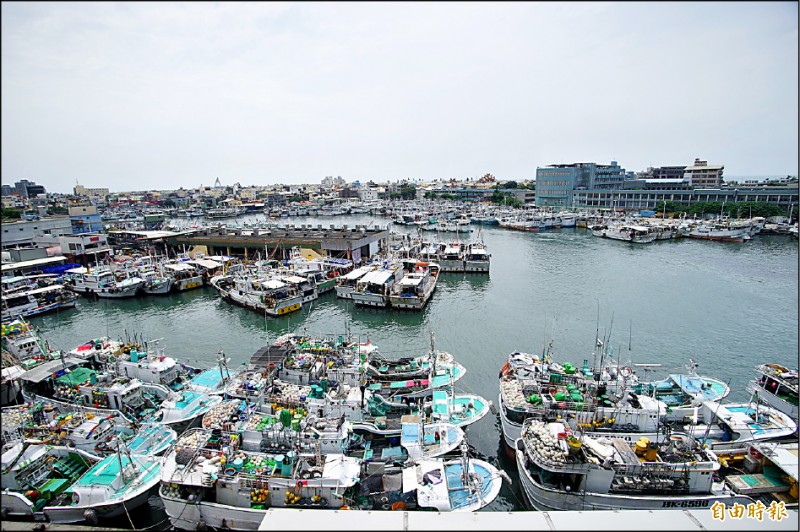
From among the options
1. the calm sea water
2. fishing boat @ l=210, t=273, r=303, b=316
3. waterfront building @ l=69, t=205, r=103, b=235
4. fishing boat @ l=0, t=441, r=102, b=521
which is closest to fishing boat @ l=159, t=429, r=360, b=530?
the calm sea water

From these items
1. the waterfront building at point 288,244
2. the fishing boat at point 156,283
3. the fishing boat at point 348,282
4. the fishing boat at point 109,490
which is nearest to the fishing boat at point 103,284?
the fishing boat at point 156,283

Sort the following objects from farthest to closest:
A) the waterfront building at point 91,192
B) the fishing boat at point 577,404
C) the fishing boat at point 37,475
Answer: the waterfront building at point 91,192 → the fishing boat at point 577,404 → the fishing boat at point 37,475

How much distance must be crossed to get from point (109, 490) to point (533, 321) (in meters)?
22.9

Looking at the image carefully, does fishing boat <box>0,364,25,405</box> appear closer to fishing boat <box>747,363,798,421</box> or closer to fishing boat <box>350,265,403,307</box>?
fishing boat <box>350,265,403,307</box>

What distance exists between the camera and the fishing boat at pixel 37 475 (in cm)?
1046

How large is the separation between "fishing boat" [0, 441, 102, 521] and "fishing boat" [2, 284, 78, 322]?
71.9ft

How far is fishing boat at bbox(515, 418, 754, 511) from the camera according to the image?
34.0 ft

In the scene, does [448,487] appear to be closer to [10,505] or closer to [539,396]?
[539,396]

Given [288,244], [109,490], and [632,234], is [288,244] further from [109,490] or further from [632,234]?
[632,234]

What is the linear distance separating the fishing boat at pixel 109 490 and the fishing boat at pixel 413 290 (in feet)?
62.4

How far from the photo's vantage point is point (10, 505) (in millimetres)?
10469

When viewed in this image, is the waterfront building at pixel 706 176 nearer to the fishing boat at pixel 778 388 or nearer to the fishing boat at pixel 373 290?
the fishing boat at pixel 373 290

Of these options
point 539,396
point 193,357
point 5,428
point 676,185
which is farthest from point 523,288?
point 676,185

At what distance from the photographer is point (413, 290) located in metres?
30.4
